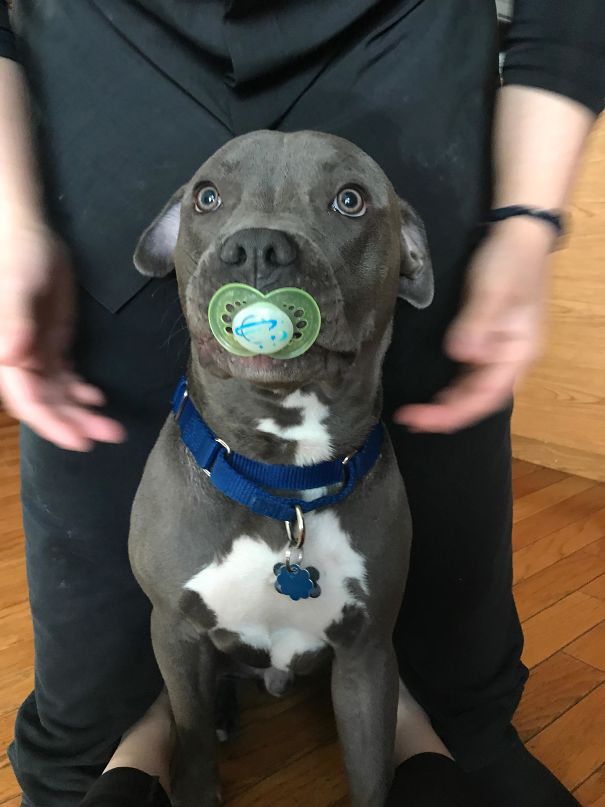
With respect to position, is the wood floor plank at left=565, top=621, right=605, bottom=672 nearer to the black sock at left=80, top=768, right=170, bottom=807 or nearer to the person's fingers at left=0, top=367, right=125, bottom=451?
the black sock at left=80, top=768, right=170, bottom=807

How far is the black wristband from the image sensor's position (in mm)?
914

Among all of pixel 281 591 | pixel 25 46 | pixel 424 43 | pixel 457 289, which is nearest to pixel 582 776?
pixel 281 591

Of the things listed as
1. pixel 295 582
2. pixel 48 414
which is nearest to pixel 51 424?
pixel 48 414

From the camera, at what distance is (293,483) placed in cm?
94

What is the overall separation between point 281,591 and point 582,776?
0.64 metres

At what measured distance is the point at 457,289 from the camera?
107 cm

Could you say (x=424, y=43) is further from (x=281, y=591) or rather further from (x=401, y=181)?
(x=281, y=591)

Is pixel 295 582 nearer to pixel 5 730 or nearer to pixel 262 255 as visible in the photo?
pixel 262 255

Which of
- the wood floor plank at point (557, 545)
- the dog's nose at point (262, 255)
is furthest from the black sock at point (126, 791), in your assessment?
the wood floor plank at point (557, 545)

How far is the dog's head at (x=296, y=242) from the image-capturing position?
770 mm

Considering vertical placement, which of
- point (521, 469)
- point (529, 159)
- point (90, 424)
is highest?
point (529, 159)

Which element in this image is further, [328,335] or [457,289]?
[457,289]

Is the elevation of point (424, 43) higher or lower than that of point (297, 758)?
higher

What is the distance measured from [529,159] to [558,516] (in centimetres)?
128
